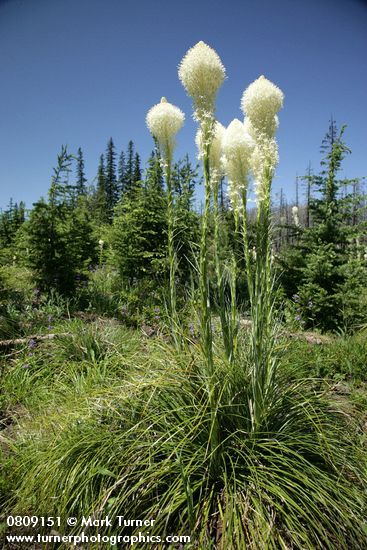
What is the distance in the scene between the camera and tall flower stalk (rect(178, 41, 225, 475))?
189 cm

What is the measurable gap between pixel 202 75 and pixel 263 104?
424 millimetres

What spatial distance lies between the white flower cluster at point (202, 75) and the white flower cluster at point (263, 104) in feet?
0.69

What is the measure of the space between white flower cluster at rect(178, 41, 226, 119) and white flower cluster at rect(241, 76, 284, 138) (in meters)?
0.21

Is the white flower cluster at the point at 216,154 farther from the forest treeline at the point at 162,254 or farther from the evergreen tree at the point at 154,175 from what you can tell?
the evergreen tree at the point at 154,175

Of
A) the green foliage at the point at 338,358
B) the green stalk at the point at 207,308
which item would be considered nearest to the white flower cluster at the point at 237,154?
the green stalk at the point at 207,308

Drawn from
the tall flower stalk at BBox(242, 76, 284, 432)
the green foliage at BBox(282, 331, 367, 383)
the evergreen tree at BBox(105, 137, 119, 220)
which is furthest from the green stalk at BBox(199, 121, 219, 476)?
the evergreen tree at BBox(105, 137, 119, 220)

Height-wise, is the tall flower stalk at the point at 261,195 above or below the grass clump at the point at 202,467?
above

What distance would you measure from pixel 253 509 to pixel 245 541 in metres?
0.18

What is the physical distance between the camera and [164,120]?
8.13ft

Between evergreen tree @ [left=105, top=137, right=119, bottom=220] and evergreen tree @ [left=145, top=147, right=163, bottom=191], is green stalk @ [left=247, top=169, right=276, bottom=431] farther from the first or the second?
evergreen tree @ [left=105, top=137, right=119, bottom=220]

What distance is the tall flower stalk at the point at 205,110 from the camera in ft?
6.21

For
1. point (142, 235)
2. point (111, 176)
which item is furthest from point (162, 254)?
point (111, 176)

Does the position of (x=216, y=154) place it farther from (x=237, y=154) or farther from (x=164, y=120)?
(x=164, y=120)

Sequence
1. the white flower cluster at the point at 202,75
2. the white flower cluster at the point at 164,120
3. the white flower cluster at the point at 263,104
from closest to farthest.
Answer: the white flower cluster at the point at 202,75 → the white flower cluster at the point at 263,104 → the white flower cluster at the point at 164,120
